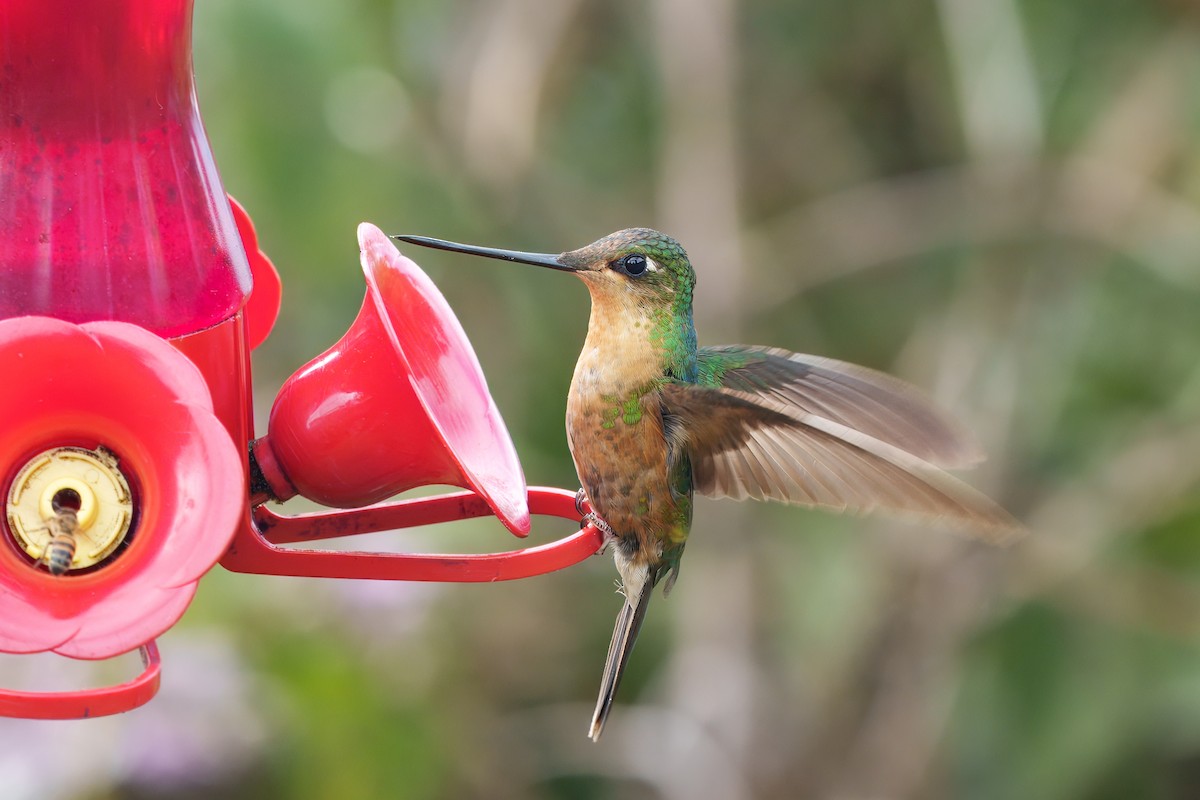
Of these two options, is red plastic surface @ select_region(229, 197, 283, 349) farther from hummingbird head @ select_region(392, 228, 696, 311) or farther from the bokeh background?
the bokeh background

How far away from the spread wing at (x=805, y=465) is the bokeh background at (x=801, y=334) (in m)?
2.10

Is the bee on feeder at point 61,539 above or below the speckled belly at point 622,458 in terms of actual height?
above

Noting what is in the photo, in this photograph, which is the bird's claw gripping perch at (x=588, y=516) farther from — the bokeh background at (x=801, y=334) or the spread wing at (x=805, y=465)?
the bokeh background at (x=801, y=334)

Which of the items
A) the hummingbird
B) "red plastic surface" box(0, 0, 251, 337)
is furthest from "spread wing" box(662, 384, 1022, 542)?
"red plastic surface" box(0, 0, 251, 337)

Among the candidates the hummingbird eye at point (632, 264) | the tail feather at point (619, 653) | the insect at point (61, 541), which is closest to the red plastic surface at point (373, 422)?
the insect at point (61, 541)

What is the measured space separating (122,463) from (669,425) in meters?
1.23

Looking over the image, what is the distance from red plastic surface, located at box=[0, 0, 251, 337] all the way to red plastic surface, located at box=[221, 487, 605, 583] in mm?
334

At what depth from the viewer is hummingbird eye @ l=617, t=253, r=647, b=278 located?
8.88 ft

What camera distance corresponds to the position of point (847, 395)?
9.57 feet

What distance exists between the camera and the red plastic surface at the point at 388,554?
5.94 feet

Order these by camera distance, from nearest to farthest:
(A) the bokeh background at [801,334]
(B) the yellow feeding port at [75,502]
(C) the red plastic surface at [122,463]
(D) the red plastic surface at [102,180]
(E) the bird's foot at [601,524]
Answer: (C) the red plastic surface at [122,463]
(B) the yellow feeding port at [75,502]
(D) the red plastic surface at [102,180]
(E) the bird's foot at [601,524]
(A) the bokeh background at [801,334]

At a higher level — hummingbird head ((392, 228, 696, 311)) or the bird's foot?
hummingbird head ((392, 228, 696, 311))

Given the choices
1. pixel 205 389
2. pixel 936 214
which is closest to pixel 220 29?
pixel 936 214

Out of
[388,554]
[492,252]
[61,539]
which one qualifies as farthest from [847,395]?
[61,539]
